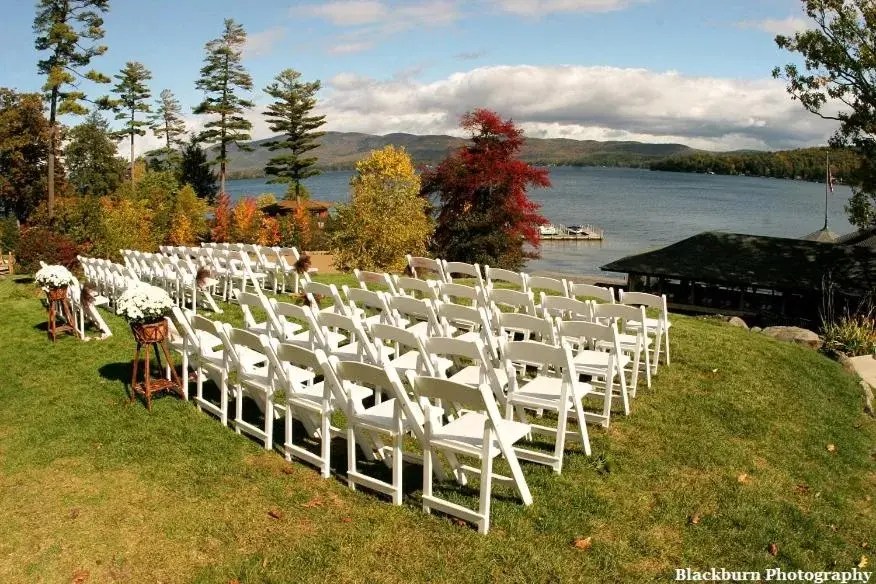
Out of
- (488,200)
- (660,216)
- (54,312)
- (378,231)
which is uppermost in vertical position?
(660,216)

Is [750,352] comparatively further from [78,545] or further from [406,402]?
[78,545]

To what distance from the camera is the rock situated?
1092cm

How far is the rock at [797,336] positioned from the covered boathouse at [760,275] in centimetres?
835

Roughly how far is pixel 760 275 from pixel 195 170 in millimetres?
45057

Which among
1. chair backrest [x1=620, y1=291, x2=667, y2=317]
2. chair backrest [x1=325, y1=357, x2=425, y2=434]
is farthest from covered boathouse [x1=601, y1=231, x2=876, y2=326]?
chair backrest [x1=325, y1=357, x2=425, y2=434]

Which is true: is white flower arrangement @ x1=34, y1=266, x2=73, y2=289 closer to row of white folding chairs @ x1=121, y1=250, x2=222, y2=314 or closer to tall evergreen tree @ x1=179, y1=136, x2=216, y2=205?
row of white folding chairs @ x1=121, y1=250, x2=222, y2=314

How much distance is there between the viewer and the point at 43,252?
14.3 meters

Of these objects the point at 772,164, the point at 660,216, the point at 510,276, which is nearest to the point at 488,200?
the point at 510,276

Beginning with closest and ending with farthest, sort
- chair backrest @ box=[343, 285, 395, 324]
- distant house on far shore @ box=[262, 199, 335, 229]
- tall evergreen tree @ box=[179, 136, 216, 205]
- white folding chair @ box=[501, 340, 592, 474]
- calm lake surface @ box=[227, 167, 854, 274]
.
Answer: white folding chair @ box=[501, 340, 592, 474] → chair backrest @ box=[343, 285, 395, 324] → distant house on far shore @ box=[262, 199, 335, 229] → tall evergreen tree @ box=[179, 136, 216, 205] → calm lake surface @ box=[227, 167, 854, 274]

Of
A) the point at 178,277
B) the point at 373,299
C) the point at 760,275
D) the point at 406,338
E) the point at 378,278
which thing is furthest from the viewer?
the point at 760,275

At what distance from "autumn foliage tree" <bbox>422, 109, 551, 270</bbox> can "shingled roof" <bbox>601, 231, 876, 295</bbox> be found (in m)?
4.04

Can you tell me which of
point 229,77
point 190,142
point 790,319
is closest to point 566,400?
point 790,319

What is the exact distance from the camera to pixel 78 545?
12.8 ft

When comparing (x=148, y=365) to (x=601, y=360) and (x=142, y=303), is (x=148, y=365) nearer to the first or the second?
(x=142, y=303)
